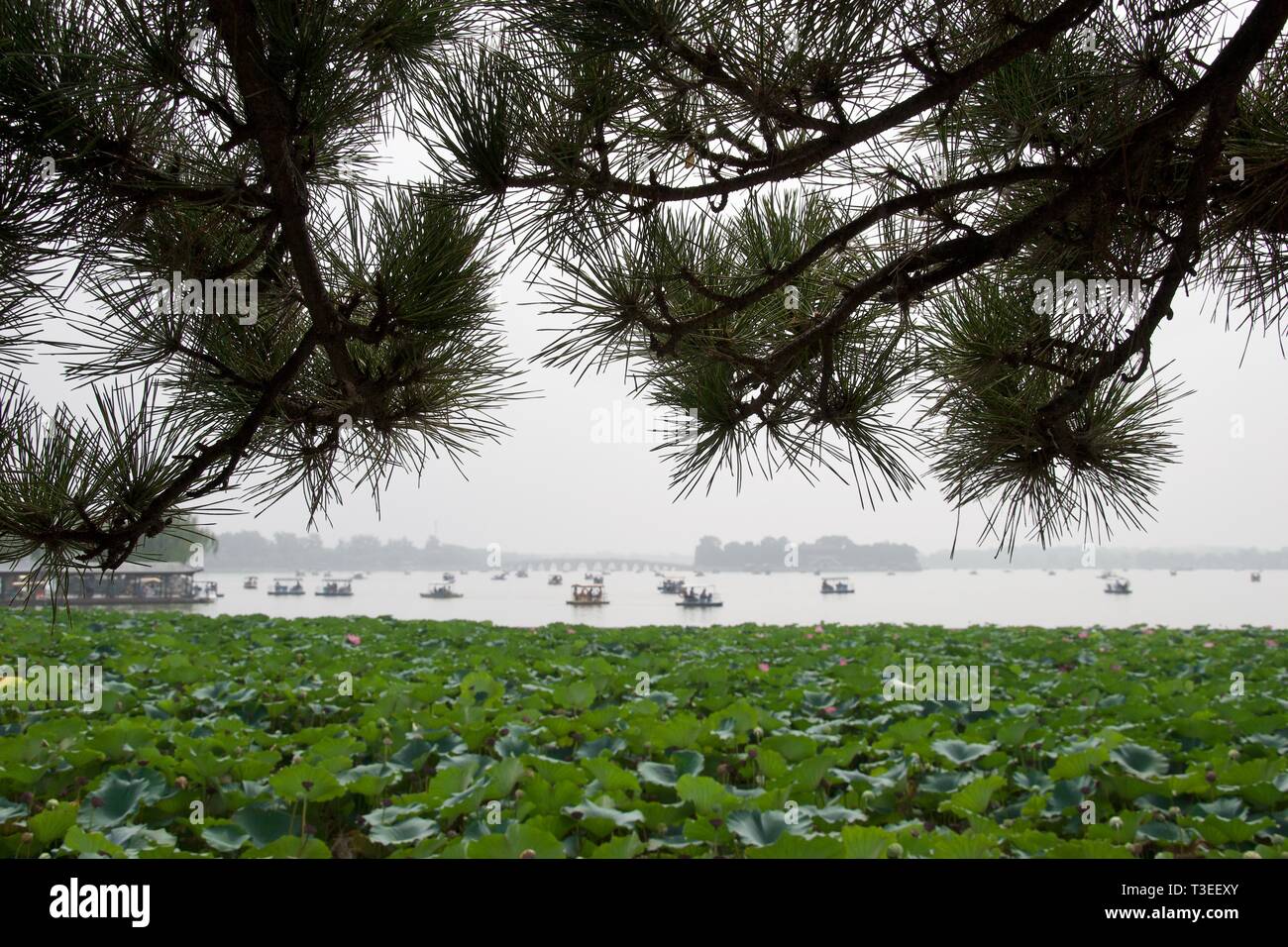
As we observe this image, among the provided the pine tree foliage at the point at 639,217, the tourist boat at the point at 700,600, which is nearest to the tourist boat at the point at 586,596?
the tourist boat at the point at 700,600

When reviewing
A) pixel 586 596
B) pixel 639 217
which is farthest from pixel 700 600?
pixel 639 217

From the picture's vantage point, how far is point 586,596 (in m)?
11.4

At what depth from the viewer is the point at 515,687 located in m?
3.37

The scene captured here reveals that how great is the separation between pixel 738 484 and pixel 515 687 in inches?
71.4

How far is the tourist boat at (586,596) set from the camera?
1125cm

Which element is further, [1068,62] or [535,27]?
[1068,62]

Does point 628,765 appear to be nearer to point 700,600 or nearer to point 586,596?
point 586,596

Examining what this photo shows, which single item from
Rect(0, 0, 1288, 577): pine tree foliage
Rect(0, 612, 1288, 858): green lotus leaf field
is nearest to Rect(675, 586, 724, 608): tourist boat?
Rect(0, 612, 1288, 858): green lotus leaf field

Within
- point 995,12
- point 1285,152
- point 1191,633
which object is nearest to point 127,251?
point 995,12

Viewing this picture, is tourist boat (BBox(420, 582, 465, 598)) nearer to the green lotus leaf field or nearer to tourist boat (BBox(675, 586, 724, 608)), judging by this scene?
tourist boat (BBox(675, 586, 724, 608))

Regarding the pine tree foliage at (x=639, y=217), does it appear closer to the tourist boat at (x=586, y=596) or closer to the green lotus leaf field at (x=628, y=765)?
the green lotus leaf field at (x=628, y=765)

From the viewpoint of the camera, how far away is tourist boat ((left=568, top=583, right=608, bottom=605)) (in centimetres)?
1125

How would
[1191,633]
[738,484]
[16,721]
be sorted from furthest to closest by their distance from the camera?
[1191,633]
[16,721]
[738,484]

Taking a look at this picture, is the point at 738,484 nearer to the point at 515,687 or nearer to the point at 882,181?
the point at 882,181
